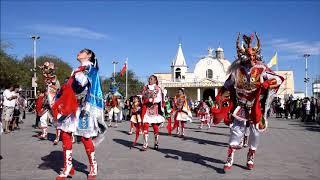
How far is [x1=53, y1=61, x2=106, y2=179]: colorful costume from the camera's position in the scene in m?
6.91

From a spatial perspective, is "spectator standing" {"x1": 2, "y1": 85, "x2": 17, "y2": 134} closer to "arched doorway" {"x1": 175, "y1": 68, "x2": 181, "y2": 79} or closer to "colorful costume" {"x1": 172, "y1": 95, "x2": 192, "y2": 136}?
"colorful costume" {"x1": 172, "y1": 95, "x2": 192, "y2": 136}

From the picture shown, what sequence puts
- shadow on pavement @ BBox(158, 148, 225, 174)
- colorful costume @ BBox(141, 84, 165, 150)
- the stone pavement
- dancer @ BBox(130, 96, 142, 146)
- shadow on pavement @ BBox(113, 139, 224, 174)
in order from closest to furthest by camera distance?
the stone pavement
shadow on pavement @ BBox(158, 148, 225, 174)
shadow on pavement @ BBox(113, 139, 224, 174)
colorful costume @ BBox(141, 84, 165, 150)
dancer @ BBox(130, 96, 142, 146)

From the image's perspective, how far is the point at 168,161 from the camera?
8672mm

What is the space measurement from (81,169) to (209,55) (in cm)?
8005

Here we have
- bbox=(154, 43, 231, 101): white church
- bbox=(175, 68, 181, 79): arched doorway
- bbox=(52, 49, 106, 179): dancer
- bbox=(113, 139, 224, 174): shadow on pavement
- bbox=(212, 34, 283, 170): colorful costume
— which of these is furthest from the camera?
bbox=(175, 68, 181, 79): arched doorway

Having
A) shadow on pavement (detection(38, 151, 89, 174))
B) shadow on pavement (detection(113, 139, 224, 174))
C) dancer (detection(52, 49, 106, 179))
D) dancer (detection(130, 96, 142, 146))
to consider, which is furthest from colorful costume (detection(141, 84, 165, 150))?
dancer (detection(52, 49, 106, 179))

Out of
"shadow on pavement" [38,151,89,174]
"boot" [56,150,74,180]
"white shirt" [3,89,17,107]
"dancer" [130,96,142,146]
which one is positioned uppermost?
"white shirt" [3,89,17,107]

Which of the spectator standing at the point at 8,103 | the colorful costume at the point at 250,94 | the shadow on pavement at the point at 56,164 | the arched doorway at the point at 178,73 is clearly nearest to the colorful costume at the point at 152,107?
the shadow on pavement at the point at 56,164

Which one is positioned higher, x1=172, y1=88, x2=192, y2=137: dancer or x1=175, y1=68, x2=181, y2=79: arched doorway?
x1=175, y1=68, x2=181, y2=79: arched doorway

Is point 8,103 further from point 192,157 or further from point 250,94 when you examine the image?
point 250,94

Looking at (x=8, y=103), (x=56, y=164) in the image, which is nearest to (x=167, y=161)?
(x=56, y=164)

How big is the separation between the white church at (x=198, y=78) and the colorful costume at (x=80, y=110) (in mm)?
67626

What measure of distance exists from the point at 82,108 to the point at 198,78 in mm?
76669

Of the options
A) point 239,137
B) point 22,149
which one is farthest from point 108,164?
point 22,149
